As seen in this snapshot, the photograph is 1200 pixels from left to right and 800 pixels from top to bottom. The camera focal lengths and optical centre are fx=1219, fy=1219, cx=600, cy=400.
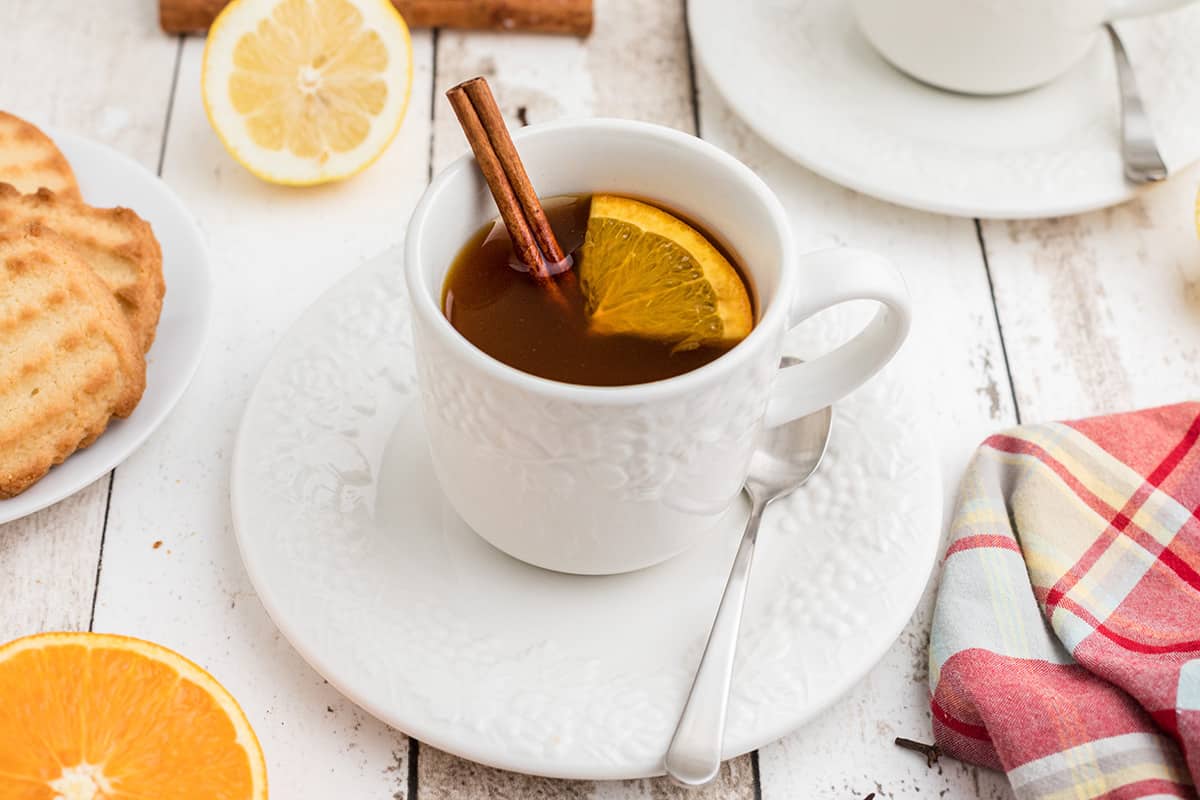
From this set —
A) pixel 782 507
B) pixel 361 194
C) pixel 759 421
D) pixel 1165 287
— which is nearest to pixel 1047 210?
pixel 1165 287

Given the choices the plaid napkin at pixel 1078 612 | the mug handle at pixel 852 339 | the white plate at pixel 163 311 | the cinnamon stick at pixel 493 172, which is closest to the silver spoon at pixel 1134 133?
the plaid napkin at pixel 1078 612

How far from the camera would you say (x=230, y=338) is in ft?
5.19

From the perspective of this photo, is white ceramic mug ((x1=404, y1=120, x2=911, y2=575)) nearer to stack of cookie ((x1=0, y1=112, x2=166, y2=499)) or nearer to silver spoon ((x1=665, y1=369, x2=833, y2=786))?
silver spoon ((x1=665, y1=369, x2=833, y2=786))

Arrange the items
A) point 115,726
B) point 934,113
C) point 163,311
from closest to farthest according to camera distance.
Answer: point 115,726, point 163,311, point 934,113

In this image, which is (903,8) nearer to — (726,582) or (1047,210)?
(1047,210)

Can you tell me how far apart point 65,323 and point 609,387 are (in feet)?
2.22

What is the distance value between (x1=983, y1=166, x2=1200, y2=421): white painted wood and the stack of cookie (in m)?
1.11

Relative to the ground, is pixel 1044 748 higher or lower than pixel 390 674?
lower

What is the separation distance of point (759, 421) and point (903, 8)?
91 centimetres

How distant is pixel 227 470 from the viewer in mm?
1434

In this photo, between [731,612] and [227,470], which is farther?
[227,470]

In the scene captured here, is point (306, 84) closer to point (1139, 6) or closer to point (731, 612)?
point (731, 612)

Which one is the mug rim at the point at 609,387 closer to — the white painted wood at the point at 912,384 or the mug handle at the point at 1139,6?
the white painted wood at the point at 912,384

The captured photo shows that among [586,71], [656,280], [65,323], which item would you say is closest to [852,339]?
[656,280]
